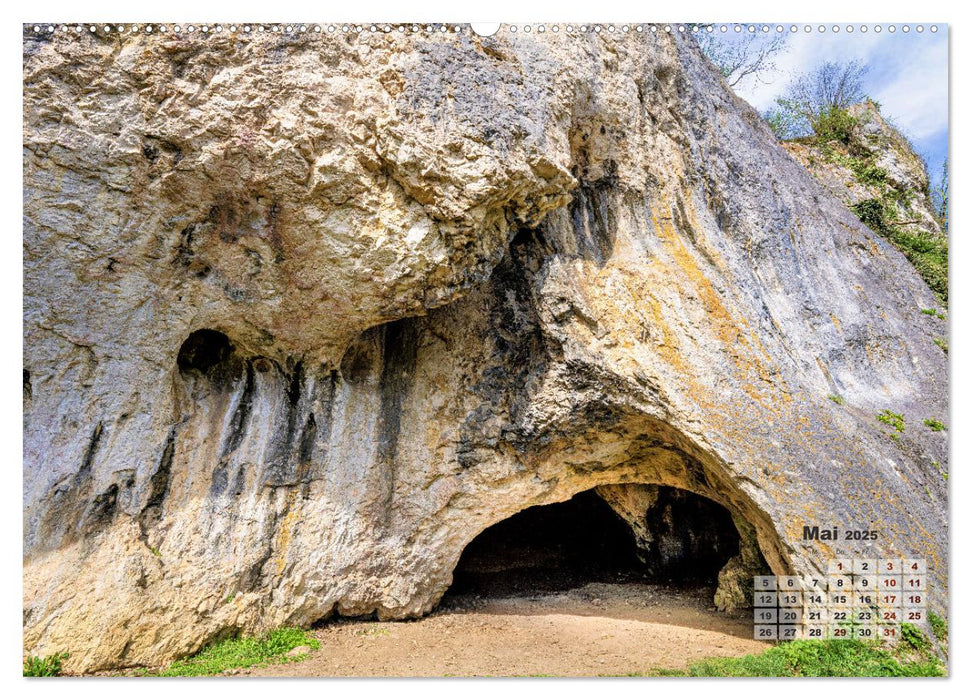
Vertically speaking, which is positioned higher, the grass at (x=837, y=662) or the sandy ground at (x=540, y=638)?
the grass at (x=837, y=662)

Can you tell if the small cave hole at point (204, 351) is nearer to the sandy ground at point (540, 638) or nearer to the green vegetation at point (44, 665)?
the green vegetation at point (44, 665)

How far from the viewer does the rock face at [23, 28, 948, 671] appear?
4746 millimetres

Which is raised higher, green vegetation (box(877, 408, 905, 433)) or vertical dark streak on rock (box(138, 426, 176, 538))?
green vegetation (box(877, 408, 905, 433))

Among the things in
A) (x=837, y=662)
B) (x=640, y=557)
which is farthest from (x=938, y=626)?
(x=640, y=557)

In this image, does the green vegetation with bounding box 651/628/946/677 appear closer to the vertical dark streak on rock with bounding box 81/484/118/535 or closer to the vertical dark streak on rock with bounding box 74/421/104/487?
the vertical dark streak on rock with bounding box 81/484/118/535

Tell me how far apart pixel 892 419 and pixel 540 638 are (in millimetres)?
4178

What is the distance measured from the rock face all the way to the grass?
0.56 meters

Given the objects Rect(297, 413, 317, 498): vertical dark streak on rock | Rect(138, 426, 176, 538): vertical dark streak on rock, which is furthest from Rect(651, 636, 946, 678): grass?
Rect(138, 426, 176, 538): vertical dark streak on rock

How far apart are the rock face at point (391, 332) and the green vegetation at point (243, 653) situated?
139 millimetres

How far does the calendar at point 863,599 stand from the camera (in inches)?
186

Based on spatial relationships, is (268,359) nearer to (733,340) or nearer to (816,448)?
(733,340)

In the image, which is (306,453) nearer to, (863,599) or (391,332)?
(391,332)

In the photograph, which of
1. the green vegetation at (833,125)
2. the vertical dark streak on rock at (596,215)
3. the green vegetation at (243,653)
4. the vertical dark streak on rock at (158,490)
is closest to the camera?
the green vegetation at (243,653)

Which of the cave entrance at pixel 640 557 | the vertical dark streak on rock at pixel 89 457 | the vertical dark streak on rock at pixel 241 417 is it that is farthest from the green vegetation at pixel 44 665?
the cave entrance at pixel 640 557
